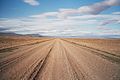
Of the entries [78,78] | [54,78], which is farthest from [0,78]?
[78,78]

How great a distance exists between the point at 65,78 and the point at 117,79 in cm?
250

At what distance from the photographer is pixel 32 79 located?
24.3 feet

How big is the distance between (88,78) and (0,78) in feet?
13.6

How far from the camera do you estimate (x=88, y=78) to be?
7.79 meters

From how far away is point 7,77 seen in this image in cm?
785

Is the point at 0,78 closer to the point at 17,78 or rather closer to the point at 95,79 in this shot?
the point at 17,78

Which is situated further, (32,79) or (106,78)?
(106,78)

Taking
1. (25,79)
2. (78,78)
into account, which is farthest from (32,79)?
(78,78)

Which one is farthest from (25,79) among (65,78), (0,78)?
(65,78)

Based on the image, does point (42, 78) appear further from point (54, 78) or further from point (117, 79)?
point (117, 79)

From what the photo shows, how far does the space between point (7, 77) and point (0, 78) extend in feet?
1.05

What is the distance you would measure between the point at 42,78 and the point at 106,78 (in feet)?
10.2

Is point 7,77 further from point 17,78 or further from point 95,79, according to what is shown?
point 95,79

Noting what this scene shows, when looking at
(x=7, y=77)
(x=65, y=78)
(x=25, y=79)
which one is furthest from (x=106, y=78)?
(x=7, y=77)
